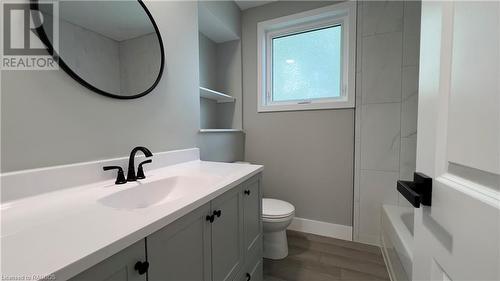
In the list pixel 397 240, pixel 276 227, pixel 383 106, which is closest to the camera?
pixel 397 240

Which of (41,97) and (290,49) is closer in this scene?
(41,97)

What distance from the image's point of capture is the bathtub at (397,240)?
4.01 feet

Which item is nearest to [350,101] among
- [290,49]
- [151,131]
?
[290,49]

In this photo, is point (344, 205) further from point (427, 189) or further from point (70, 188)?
point (70, 188)

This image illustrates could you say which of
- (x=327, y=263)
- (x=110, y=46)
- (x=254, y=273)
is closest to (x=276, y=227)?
(x=254, y=273)

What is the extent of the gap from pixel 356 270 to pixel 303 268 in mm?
405

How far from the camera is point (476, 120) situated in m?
0.34

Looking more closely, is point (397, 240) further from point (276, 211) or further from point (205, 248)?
point (205, 248)

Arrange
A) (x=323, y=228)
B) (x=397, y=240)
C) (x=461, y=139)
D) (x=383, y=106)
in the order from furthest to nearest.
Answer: (x=323, y=228) → (x=383, y=106) → (x=397, y=240) → (x=461, y=139)

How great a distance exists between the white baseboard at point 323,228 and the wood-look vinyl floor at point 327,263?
0.19ft

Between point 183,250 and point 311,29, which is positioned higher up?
point 311,29

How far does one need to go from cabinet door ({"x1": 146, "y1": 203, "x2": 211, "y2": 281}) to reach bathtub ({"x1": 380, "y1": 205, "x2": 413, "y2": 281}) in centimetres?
114

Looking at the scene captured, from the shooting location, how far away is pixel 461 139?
372 millimetres

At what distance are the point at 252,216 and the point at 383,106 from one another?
1541 millimetres
